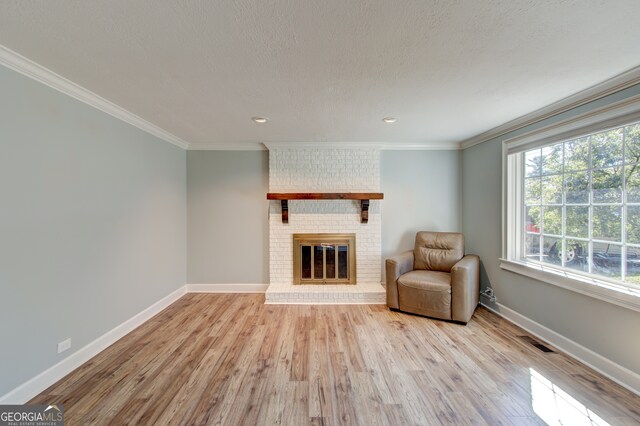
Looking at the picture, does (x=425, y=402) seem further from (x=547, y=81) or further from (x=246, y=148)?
(x=246, y=148)

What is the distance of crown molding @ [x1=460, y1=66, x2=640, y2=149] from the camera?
1.77 metres

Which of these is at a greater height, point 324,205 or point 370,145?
point 370,145

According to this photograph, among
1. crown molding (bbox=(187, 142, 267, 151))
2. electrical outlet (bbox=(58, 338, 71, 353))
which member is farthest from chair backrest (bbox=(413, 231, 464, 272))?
electrical outlet (bbox=(58, 338, 71, 353))

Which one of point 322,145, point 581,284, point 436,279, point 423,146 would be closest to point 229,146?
point 322,145

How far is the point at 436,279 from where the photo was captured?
2.99 meters

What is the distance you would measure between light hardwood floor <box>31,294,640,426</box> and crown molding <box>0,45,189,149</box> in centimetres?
225

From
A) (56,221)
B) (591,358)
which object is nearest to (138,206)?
(56,221)

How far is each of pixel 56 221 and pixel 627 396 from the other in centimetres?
433

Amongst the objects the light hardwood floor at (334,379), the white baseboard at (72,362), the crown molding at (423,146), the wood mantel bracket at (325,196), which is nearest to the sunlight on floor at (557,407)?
the light hardwood floor at (334,379)

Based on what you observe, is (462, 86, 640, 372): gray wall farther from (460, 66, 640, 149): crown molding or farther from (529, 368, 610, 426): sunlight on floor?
(529, 368, 610, 426): sunlight on floor

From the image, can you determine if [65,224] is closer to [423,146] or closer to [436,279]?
[436,279]

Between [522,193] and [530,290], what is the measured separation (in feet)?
3.55

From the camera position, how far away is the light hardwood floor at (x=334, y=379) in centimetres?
159

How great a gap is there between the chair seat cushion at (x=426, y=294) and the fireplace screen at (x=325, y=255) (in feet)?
2.94
